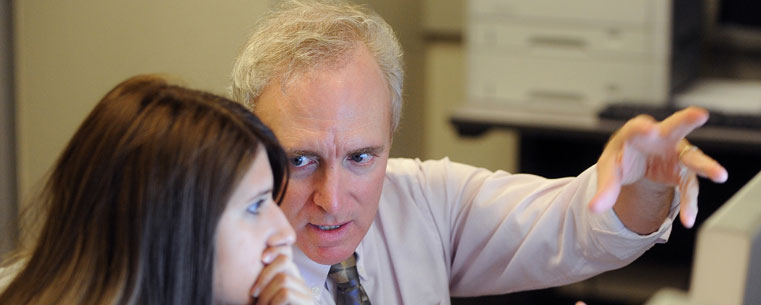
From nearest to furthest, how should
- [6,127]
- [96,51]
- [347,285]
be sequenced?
[347,285] < [96,51] < [6,127]

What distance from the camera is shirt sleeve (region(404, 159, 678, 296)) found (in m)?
1.44

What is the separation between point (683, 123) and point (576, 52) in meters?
1.71

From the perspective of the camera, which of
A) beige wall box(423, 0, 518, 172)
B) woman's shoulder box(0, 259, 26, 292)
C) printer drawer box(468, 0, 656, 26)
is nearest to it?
woman's shoulder box(0, 259, 26, 292)

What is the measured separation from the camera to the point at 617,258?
141 centimetres

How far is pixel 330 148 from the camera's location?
1319 millimetres

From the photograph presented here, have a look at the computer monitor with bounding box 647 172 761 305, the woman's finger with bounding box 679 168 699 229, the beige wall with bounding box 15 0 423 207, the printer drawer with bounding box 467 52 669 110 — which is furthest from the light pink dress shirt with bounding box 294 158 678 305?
the printer drawer with bounding box 467 52 669 110

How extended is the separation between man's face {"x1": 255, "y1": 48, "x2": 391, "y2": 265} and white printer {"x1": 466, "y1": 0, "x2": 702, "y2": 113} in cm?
154

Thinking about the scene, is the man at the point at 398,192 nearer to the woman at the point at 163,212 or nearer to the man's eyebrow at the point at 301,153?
the man's eyebrow at the point at 301,153

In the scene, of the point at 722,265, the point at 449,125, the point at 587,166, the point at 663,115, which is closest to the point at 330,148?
the point at 722,265

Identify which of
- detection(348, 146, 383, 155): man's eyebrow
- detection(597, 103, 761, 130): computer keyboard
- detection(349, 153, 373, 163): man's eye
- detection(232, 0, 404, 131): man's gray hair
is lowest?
detection(597, 103, 761, 130): computer keyboard

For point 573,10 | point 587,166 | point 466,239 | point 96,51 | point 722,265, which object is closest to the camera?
point 722,265

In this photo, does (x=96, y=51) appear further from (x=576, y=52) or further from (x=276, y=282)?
(x=576, y=52)

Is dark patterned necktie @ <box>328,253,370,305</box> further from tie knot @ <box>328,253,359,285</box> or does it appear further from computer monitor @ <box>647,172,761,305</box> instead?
computer monitor @ <box>647,172,761,305</box>

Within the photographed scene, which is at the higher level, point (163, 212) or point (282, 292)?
point (163, 212)
